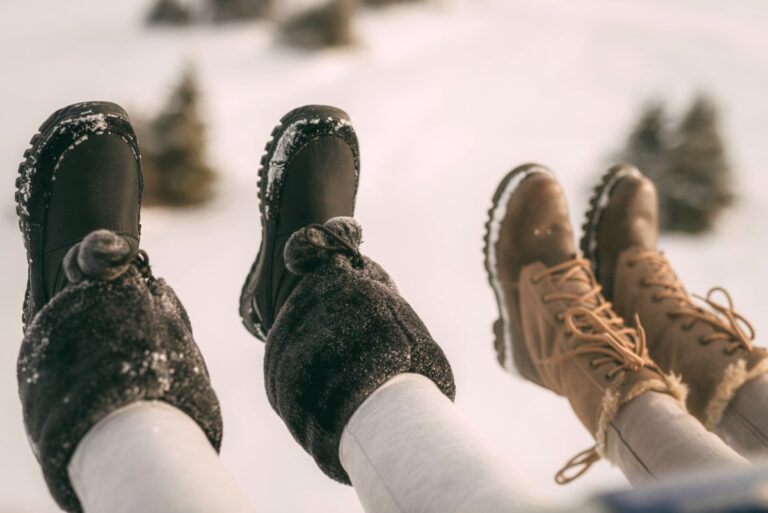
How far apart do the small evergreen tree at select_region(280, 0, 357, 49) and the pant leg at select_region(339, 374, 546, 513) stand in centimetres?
526

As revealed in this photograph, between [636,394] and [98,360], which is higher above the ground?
[98,360]

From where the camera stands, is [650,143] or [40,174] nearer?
[40,174]

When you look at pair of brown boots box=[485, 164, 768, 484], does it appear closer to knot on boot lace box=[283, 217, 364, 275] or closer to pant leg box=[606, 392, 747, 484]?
pant leg box=[606, 392, 747, 484]

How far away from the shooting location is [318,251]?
131cm

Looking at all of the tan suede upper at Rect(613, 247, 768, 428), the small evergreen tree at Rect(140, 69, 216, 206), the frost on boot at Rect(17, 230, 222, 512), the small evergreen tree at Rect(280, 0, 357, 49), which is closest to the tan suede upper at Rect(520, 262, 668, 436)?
the tan suede upper at Rect(613, 247, 768, 428)

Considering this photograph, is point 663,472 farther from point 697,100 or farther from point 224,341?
point 697,100

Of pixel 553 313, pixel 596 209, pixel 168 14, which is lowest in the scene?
pixel 553 313

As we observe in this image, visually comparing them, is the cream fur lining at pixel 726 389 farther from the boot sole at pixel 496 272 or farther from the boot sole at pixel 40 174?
the boot sole at pixel 40 174

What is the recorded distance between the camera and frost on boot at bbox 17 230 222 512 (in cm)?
94

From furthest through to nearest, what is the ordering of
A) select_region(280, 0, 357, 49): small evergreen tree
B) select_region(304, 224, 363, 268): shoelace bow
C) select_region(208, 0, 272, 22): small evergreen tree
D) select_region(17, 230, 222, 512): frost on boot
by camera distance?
select_region(208, 0, 272, 22): small evergreen tree < select_region(280, 0, 357, 49): small evergreen tree < select_region(304, 224, 363, 268): shoelace bow < select_region(17, 230, 222, 512): frost on boot

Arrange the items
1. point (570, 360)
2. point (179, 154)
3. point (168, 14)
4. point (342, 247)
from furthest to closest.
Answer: point (168, 14) → point (179, 154) → point (570, 360) → point (342, 247)

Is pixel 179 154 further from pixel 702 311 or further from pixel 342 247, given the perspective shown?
pixel 702 311

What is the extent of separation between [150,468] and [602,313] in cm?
128

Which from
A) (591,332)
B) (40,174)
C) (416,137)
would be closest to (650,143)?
(416,137)
